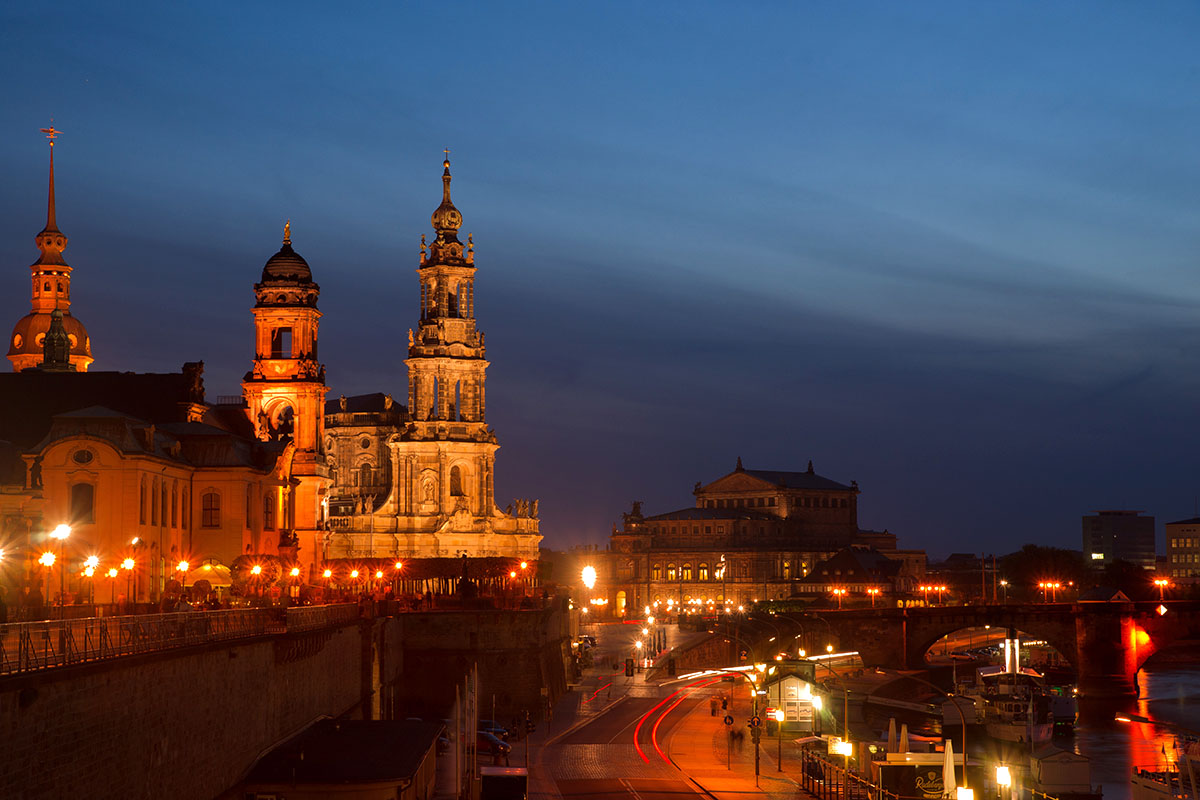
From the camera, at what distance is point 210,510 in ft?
251

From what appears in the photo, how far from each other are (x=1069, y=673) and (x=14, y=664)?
436 ft

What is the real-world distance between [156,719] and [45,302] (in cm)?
8552

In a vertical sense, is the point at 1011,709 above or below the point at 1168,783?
below

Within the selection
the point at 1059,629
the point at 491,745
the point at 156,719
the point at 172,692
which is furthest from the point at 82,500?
the point at 1059,629

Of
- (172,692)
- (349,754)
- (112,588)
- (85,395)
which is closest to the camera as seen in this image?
(172,692)

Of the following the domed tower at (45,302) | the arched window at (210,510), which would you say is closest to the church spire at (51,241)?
the domed tower at (45,302)

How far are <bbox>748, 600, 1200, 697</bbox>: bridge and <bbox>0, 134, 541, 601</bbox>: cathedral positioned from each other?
34180 mm

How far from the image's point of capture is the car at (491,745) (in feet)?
225

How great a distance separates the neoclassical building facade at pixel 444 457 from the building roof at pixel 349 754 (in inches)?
2593

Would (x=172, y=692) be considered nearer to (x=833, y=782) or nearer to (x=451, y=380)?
(x=833, y=782)

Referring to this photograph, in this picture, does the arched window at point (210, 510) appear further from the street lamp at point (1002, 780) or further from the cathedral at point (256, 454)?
the street lamp at point (1002, 780)

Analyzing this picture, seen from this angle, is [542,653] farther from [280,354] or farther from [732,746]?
[280,354]

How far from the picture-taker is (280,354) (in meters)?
102

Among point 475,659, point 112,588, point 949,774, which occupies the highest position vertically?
point 112,588
